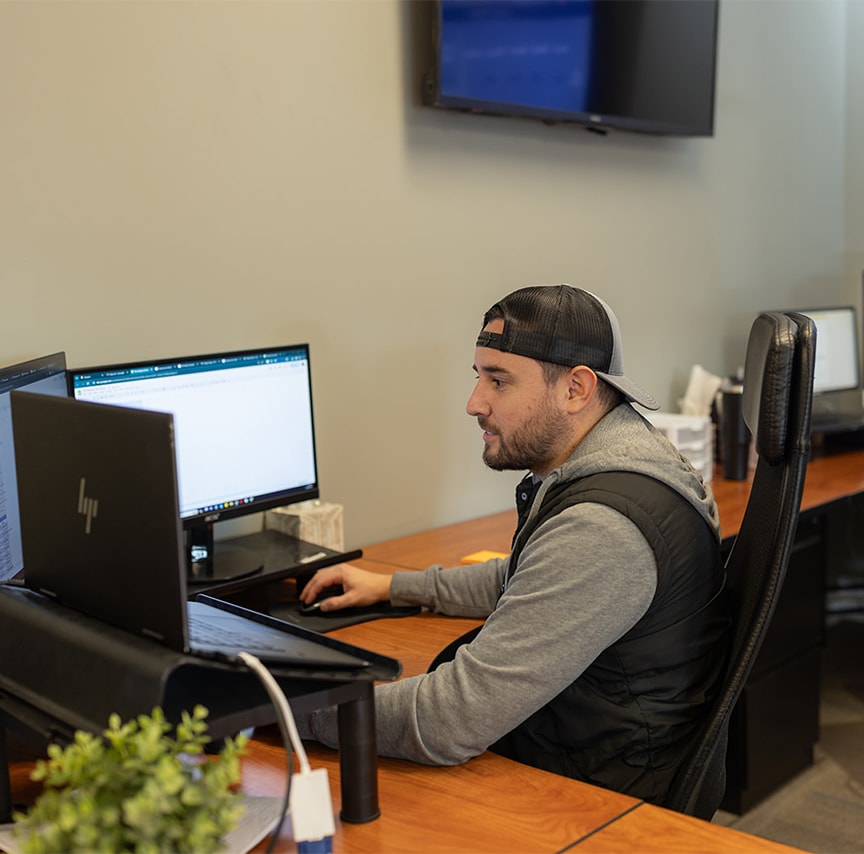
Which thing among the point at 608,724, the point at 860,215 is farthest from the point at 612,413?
the point at 860,215

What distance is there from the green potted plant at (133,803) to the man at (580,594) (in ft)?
1.67

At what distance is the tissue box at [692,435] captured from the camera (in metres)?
3.07

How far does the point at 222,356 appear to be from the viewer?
6.79 ft

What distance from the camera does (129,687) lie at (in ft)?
3.51

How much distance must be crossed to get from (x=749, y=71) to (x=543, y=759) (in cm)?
294

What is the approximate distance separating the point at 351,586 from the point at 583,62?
1725mm

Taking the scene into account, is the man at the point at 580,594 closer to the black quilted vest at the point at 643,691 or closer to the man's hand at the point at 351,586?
the black quilted vest at the point at 643,691

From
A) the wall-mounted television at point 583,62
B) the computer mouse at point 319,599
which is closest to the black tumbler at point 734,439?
the wall-mounted television at point 583,62

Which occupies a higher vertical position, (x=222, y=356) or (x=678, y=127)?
(x=678, y=127)

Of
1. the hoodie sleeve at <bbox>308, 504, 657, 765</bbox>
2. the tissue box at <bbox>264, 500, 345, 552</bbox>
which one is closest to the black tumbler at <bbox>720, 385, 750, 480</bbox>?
the tissue box at <bbox>264, 500, 345, 552</bbox>

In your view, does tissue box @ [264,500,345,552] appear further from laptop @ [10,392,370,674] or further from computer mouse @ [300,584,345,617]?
laptop @ [10,392,370,674]

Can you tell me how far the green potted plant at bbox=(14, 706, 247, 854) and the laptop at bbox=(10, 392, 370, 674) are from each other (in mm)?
189

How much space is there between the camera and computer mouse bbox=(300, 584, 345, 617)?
201 centimetres

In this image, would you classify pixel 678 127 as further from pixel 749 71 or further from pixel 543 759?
pixel 543 759
